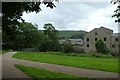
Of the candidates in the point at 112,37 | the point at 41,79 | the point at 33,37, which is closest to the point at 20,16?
the point at 41,79

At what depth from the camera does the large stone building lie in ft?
299

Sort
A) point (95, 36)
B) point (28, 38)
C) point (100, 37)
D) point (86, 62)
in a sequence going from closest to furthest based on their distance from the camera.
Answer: point (86, 62)
point (100, 37)
point (95, 36)
point (28, 38)

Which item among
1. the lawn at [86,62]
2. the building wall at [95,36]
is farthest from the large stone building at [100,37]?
the lawn at [86,62]

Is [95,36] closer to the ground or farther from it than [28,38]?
farther from it

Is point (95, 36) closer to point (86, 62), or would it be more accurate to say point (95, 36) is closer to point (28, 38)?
point (28, 38)

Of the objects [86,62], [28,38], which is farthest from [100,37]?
[86,62]

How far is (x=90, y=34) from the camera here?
93.3 metres

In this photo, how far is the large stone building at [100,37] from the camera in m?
91.1

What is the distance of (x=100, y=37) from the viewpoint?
302ft

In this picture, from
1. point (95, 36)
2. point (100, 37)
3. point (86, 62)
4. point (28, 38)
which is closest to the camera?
point (86, 62)

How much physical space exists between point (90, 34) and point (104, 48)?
59.7 feet

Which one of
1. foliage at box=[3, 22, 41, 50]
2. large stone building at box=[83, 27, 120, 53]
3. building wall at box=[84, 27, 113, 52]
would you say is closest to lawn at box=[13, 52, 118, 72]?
large stone building at box=[83, 27, 120, 53]

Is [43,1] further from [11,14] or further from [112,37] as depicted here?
[112,37]

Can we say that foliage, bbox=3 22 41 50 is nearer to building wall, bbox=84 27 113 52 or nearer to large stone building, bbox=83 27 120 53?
building wall, bbox=84 27 113 52
